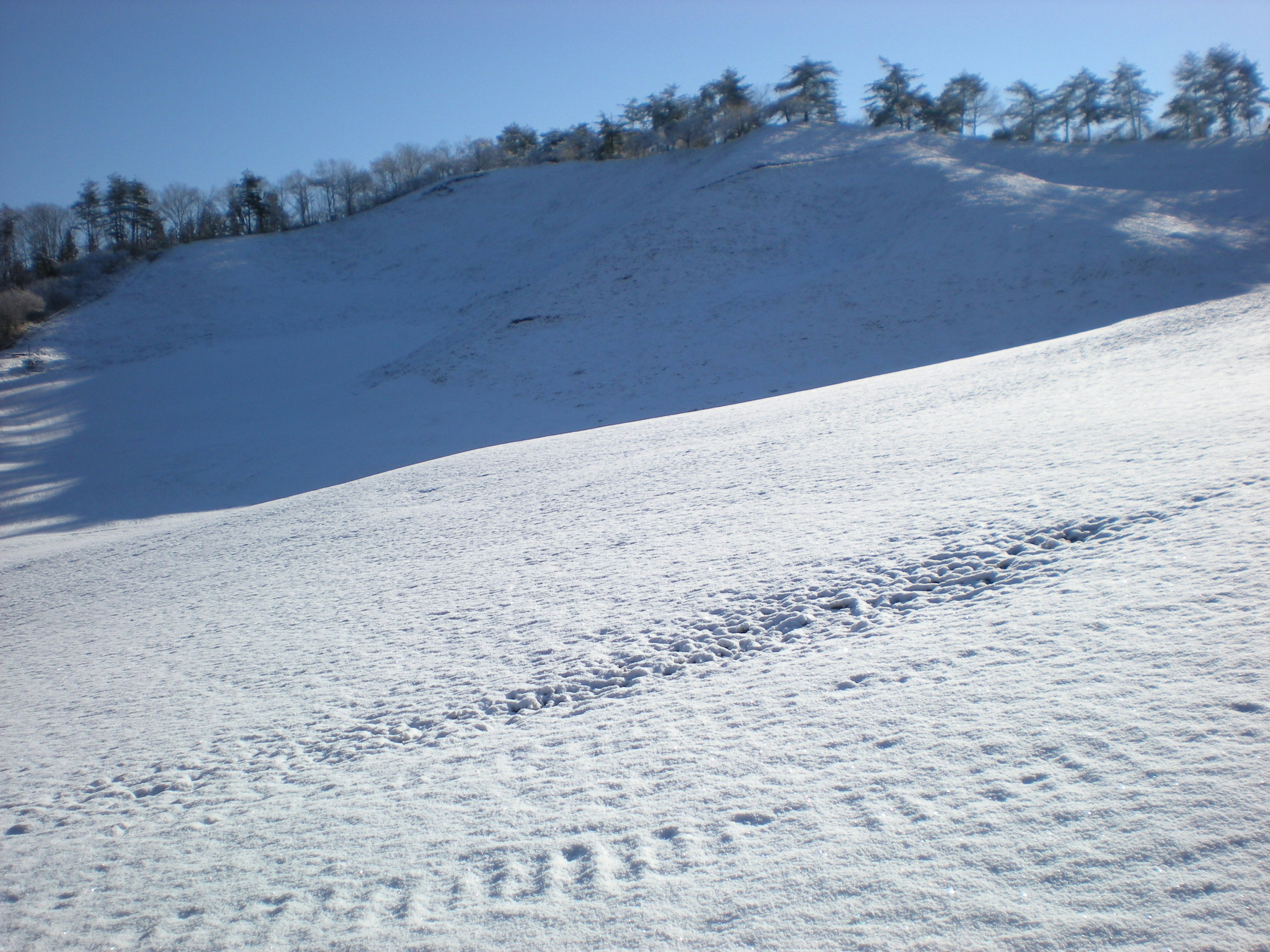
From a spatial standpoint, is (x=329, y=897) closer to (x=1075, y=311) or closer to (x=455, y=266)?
(x=1075, y=311)

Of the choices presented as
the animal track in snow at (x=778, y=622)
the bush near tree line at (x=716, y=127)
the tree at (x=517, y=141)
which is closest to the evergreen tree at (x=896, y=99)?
the bush near tree line at (x=716, y=127)

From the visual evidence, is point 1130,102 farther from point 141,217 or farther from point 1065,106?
point 141,217

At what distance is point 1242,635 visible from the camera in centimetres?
397

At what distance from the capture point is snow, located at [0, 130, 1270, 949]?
3068 millimetres

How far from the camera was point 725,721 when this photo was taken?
4.65 metres

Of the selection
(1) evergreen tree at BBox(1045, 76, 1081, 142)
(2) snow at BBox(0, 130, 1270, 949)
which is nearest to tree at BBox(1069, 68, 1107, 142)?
(1) evergreen tree at BBox(1045, 76, 1081, 142)

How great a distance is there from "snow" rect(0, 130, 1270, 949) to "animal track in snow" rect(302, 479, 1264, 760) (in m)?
0.04

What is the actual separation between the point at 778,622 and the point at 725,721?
1.58 m

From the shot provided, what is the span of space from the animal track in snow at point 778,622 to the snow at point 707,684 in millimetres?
44

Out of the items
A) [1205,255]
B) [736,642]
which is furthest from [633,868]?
[1205,255]

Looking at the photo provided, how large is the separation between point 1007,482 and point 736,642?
406 cm

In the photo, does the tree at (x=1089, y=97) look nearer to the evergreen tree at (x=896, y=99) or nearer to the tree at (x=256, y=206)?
the evergreen tree at (x=896, y=99)

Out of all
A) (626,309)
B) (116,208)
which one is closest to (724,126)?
(626,309)

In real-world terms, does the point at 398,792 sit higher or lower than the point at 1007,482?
lower
